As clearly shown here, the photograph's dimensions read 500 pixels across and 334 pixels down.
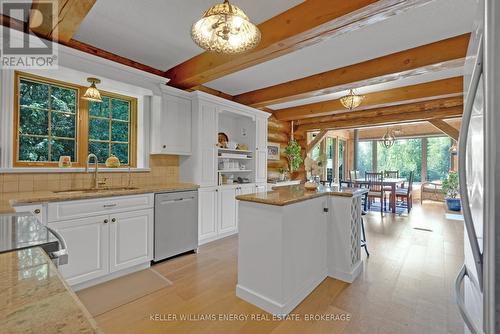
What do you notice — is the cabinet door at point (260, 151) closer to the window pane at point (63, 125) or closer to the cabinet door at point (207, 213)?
the cabinet door at point (207, 213)

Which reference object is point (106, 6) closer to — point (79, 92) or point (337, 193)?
point (79, 92)

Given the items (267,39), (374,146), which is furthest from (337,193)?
(374,146)

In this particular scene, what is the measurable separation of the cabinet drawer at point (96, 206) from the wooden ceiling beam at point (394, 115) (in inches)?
190

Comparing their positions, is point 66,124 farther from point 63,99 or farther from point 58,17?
point 58,17

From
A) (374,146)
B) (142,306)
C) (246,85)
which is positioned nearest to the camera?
(142,306)

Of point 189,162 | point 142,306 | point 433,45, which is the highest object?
point 433,45

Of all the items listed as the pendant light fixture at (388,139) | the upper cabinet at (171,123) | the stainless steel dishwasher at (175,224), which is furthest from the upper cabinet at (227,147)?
the pendant light fixture at (388,139)

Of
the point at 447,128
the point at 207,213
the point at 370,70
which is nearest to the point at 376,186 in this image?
the point at 447,128

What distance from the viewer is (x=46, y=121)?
8.50ft

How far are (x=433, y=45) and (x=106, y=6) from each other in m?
3.37

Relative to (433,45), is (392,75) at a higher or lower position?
lower

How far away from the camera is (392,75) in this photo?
2.98 meters

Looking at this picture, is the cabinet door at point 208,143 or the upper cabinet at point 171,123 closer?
the upper cabinet at point 171,123

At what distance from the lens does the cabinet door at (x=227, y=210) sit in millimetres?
3717
